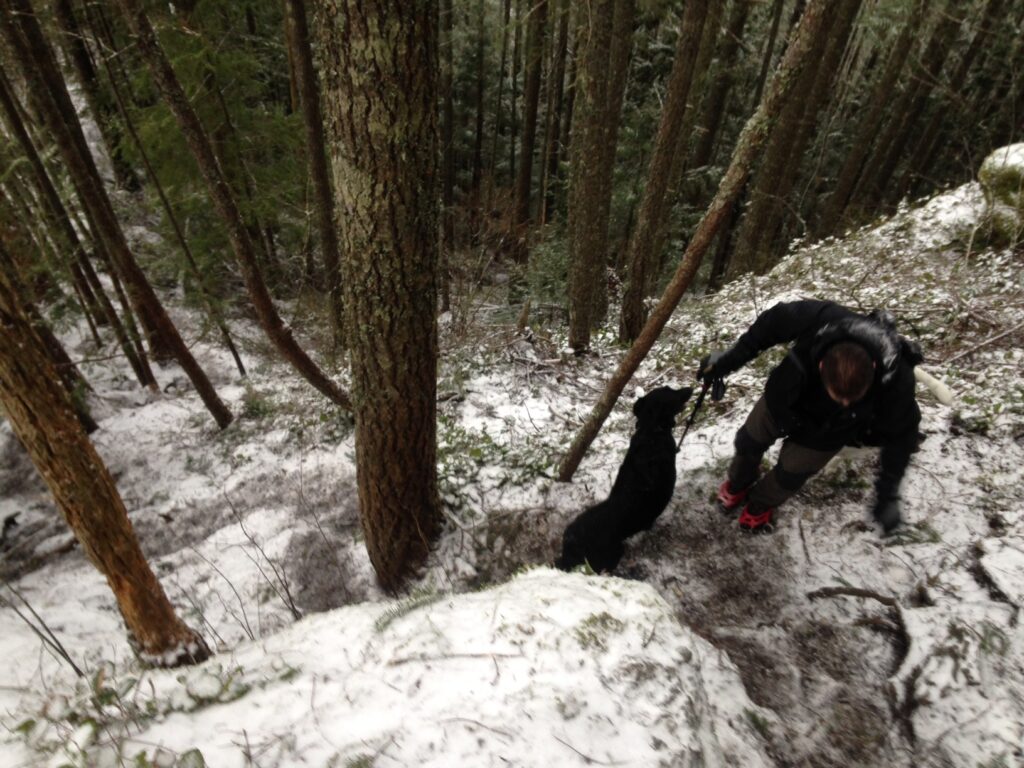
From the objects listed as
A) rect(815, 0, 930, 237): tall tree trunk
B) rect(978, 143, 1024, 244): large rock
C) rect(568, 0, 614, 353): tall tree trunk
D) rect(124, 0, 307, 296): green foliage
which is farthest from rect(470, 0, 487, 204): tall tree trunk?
rect(978, 143, 1024, 244): large rock

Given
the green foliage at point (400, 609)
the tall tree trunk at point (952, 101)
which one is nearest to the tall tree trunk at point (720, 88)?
the tall tree trunk at point (952, 101)

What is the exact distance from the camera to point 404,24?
2156 millimetres

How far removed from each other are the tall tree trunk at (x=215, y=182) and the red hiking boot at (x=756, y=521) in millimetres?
4774

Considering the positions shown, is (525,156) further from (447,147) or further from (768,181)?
(768,181)

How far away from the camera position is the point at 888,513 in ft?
10.8

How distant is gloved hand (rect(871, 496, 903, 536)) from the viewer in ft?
10.7

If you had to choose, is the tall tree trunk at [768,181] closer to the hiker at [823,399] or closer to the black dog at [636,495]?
the hiker at [823,399]

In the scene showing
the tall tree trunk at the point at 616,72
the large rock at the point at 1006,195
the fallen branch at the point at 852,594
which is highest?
the tall tree trunk at the point at 616,72

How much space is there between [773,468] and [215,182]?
5.89 meters

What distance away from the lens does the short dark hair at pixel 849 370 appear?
8.57 ft

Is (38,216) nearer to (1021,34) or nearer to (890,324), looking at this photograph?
(890,324)

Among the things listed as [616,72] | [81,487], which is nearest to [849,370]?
[81,487]

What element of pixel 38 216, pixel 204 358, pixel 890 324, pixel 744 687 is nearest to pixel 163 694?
pixel 744 687

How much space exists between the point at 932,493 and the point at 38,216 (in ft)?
36.2
